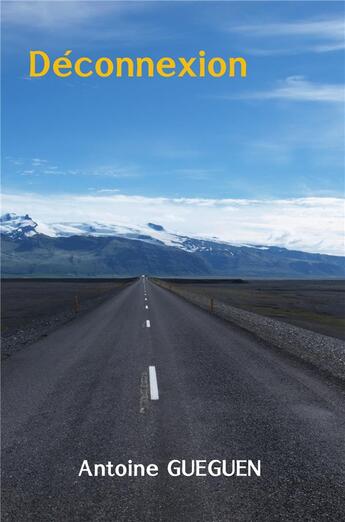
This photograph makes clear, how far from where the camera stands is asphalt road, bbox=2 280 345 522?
15.9 feet

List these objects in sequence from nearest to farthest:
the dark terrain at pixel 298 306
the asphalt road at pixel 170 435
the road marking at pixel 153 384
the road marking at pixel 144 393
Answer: the asphalt road at pixel 170 435, the road marking at pixel 144 393, the road marking at pixel 153 384, the dark terrain at pixel 298 306

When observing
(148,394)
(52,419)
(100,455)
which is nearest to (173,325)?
(148,394)

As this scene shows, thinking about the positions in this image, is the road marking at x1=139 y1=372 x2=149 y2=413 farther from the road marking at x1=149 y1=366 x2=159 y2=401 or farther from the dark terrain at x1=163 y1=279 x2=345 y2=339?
the dark terrain at x1=163 y1=279 x2=345 y2=339

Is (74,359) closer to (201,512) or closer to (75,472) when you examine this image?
(75,472)

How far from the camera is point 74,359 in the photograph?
12.8 metres

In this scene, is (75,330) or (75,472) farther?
(75,330)

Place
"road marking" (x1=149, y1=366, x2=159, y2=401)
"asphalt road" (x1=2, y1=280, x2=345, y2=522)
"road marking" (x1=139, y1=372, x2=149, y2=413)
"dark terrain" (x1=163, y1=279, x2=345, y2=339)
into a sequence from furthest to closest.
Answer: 1. "dark terrain" (x1=163, y1=279, x2=345, y2=339)
2. "road marking" (x1=149, y1=366, x2=159, y2=401)
3. "road marking" (x1=139, y1=372, x2=149, y2=413)
4. "asphalt road" (x1=2, y1=280, x2=345, y2=522)

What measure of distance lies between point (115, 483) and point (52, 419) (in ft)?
8.55

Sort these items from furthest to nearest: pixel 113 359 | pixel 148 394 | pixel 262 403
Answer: pixel 113 359, pixel 148 394, pixel 262 403

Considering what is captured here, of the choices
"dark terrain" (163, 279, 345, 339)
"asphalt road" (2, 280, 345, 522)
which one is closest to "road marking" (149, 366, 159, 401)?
"asphalt road" (2, 280, 345, 522)

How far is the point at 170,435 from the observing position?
6.70 m

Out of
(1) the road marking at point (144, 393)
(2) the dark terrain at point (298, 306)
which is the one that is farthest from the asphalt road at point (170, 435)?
(2) the dark terrain at point (298, 306)

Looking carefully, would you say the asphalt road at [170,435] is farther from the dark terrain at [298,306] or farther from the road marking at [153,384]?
the dark terrain at [298,306]

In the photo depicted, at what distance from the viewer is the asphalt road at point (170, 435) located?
4.84 meters
